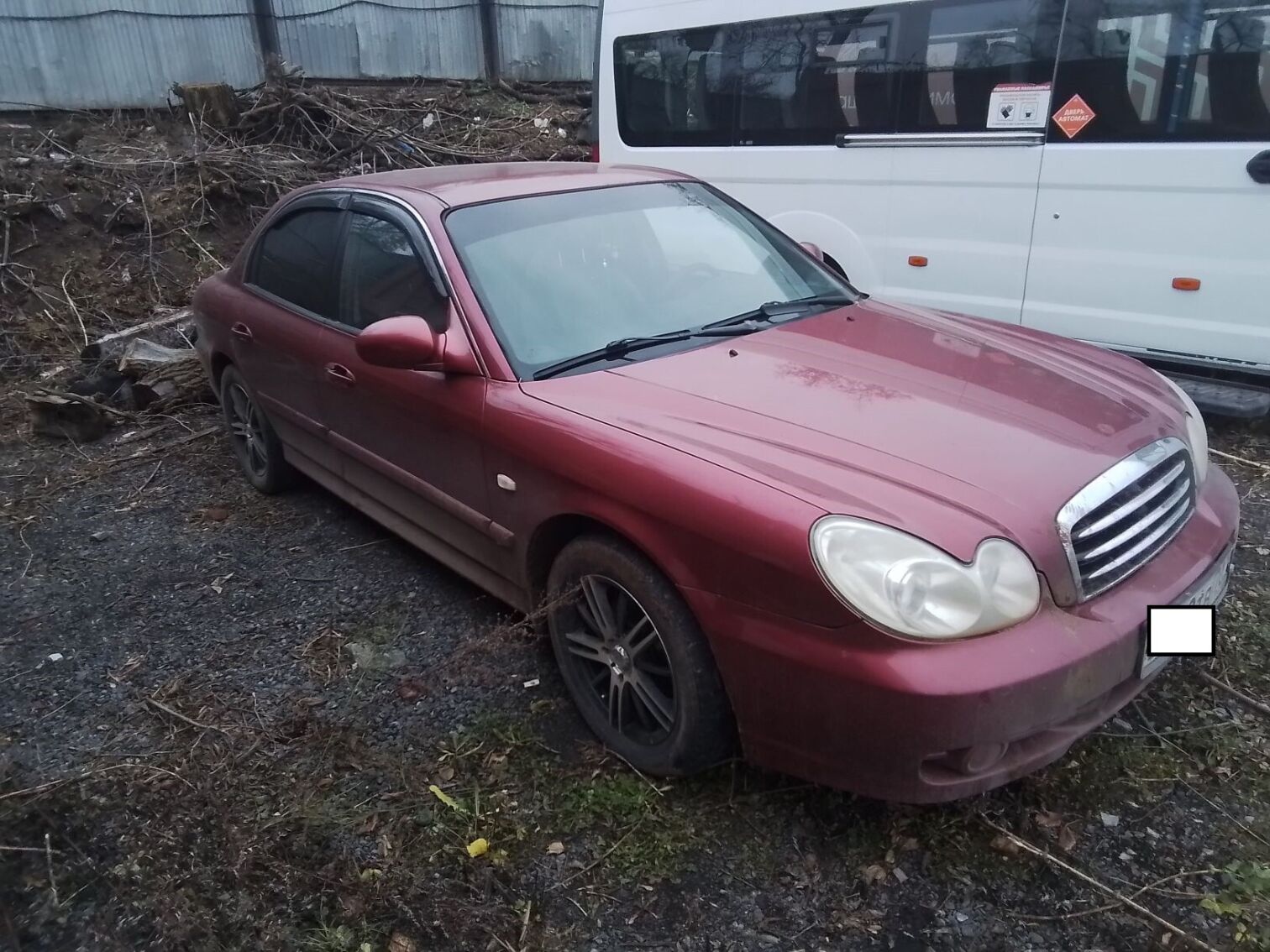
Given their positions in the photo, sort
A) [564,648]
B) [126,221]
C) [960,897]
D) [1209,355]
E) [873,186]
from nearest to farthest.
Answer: [960,897], [564,648], [1209,355], [873,186], [126,221]

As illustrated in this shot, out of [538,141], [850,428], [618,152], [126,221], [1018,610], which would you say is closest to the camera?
[1018,610]

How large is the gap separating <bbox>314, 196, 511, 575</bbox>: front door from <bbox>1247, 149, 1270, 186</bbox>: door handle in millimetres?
3917

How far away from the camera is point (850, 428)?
→ 256 centimetres

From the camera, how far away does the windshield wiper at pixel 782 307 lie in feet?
11.0

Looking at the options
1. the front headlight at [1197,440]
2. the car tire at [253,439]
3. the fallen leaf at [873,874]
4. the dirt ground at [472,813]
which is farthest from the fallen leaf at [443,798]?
the car tire at [253,439]

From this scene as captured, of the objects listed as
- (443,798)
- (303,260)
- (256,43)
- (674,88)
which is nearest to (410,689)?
(443,798)

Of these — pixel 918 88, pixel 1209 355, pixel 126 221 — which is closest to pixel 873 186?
pixel 918 88

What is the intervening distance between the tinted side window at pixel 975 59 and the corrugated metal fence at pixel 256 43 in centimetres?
826

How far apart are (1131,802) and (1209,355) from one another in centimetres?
322

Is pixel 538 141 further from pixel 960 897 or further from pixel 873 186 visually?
pixel 960 897

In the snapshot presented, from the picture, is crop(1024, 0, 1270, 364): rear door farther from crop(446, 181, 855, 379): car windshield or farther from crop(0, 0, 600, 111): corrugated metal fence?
crop(0, 0, 600, 111): corrugated metal fence

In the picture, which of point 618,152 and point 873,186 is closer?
point 873,186

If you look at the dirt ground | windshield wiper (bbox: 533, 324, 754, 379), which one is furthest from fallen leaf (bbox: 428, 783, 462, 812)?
windshield wiper (bbox: 533, 324, 754, 379)

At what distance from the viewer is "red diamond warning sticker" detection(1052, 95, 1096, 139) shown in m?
5.15
